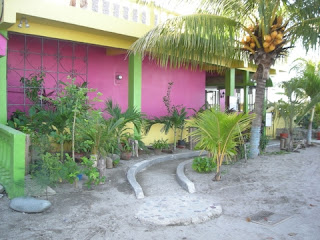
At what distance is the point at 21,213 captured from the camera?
448 cm

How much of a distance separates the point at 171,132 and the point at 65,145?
4.37 m

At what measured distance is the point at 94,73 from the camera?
30.6 ft

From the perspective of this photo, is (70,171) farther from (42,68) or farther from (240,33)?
(240,33)

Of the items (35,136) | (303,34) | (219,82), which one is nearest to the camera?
(35,136)

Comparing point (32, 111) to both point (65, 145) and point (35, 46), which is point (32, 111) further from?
point (35, 46)

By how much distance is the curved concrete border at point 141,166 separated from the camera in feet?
17.9

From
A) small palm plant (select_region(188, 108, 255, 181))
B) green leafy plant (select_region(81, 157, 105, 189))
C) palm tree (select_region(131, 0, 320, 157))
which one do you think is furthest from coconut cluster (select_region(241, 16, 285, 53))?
green leafy plant (select_region(81, 157, 105, 189))

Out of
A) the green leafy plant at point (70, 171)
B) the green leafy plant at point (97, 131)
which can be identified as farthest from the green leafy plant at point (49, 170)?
the green leafy plant at point (97, 131)

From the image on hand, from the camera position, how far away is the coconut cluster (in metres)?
7.53

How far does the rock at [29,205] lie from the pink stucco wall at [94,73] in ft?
12.5

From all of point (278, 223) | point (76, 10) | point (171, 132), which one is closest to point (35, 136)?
point (76, 10)

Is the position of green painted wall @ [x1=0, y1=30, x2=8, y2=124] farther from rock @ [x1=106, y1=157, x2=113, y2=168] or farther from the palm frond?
the palm frond

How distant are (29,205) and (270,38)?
613 centimetres

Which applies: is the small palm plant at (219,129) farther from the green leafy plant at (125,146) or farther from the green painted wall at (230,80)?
the green painted wall at (230,80)
